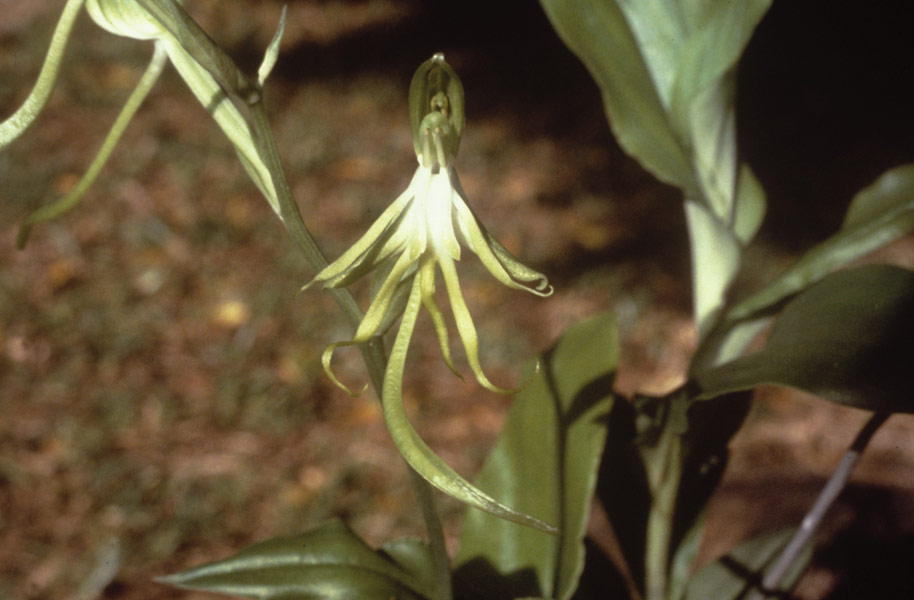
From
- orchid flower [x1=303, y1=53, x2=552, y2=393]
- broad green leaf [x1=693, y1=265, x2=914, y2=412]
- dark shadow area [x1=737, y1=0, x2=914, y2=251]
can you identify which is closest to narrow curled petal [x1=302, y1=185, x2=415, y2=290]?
orchid flower [x1=303, y1=53, x2=552, y2=393]

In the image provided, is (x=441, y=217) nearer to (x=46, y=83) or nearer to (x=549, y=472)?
(x=46, y=83)

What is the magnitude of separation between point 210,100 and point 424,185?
146 millimetres

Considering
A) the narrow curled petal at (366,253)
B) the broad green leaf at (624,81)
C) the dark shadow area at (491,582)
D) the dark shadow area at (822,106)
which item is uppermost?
the narrow curled petal at (366,253)

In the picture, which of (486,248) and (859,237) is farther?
(859,237)

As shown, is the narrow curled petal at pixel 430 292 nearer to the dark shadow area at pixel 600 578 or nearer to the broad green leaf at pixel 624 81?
the broad green leaf at pixel 624 81

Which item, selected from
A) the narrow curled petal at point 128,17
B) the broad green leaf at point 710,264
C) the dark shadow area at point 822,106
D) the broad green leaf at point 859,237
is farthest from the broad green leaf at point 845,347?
the dark shadow area at point 822,106

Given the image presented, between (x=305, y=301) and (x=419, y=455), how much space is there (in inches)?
54.9

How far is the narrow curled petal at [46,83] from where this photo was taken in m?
A: 0.53

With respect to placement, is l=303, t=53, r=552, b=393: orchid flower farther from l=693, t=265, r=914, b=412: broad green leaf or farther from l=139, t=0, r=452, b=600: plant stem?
l=693, t=265, r=914, b=412: broad green leaf

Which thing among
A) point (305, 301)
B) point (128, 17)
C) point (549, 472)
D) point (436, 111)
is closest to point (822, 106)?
point (305, 301)

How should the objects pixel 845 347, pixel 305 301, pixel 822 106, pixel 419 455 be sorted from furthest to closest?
1. pixel 822 106
2. pixel 305 301
3. pixel 845 347
4. pixel 419 455

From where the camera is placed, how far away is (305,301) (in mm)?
1851

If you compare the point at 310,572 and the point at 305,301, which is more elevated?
the point at 310,572

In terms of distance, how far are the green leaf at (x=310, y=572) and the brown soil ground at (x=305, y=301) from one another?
59cm
